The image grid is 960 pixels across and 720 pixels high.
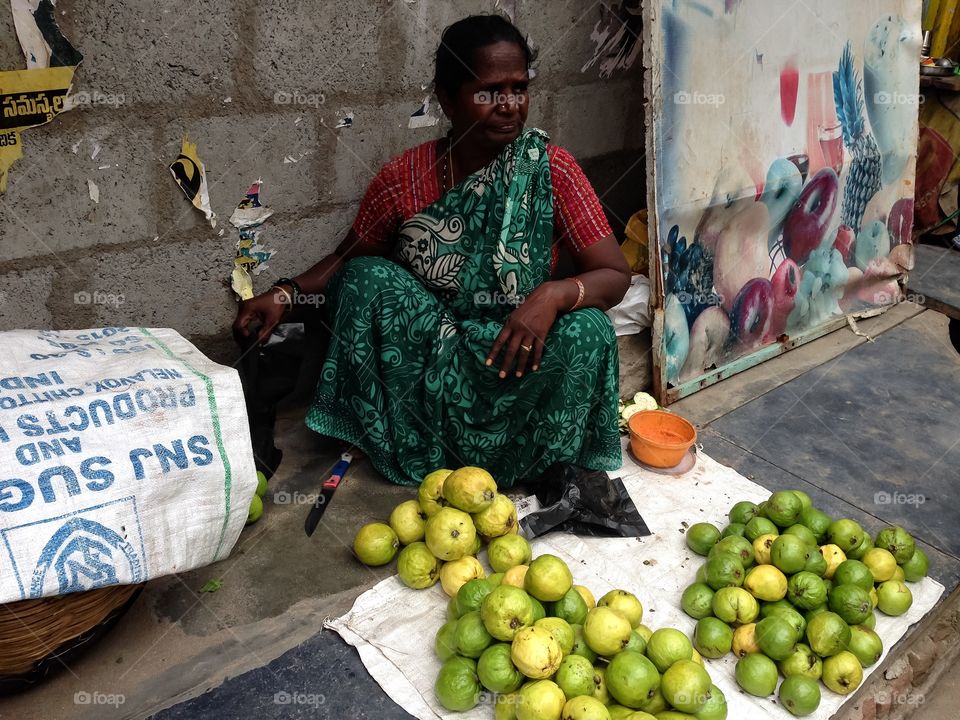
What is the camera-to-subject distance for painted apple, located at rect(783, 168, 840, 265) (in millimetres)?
4305

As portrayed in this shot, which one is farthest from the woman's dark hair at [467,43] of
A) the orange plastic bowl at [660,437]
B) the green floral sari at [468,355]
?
the orange plastic bowl at [660,437]

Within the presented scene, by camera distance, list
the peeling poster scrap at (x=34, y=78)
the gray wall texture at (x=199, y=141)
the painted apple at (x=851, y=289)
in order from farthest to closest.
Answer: the painted apple at (x=851, y=289) → the gray wall texture at (x=199, y=141) → the peeling poster scrap at (x=34, y=78)

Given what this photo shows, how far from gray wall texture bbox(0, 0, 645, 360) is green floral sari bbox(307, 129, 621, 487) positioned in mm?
475

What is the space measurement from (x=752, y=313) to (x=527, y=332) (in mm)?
2006

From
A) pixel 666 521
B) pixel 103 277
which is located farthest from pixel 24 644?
pixel 666 521

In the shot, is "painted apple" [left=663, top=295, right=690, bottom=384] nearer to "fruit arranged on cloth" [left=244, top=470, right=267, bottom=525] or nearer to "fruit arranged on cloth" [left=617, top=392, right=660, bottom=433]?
"fruit arranged on cloth" [left=617, top=392, right=660, bottom=433]

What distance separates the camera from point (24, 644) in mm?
2051

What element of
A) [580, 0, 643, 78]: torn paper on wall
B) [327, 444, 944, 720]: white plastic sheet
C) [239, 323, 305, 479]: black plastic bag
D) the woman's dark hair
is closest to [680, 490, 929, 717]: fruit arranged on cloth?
[327, 444, 944, 720]: white plastic sheet

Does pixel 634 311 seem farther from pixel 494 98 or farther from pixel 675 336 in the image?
pixel 494 98

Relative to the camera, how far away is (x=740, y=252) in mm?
4070

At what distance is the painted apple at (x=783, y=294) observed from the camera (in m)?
4.32

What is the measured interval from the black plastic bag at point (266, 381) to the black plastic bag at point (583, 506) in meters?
1.06

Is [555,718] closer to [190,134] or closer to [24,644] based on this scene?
[24,644]

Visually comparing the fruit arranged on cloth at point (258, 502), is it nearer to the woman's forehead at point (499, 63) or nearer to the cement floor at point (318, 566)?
the cement floor at point (318, 566)
